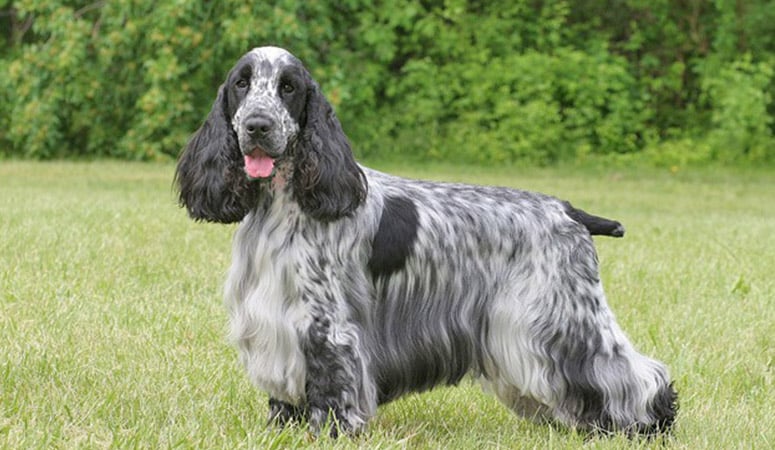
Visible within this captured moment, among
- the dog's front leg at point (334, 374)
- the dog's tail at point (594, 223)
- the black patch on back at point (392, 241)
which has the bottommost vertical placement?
the dog's front leg at point (334, 374)

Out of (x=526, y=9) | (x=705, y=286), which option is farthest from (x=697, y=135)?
(x=705, y=286)

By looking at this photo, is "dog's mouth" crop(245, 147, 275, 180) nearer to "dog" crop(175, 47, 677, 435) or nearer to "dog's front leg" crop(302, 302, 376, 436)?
"dog" crop(175, 47, 677, 435)

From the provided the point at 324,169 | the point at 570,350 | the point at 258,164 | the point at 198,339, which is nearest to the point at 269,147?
the point at 258,164

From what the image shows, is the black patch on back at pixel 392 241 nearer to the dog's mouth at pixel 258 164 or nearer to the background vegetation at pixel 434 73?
the dog's mouth at pixel 258 164

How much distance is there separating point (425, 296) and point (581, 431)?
806 millimetres

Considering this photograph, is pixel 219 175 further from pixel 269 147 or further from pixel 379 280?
pixel 379 280

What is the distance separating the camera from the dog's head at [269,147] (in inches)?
162

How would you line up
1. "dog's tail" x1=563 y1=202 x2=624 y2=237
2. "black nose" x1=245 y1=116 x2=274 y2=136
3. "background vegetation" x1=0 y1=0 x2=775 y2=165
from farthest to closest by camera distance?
"background vegetation" x1=0 y1=0 x2=775 y2=165, "dog's tail" x1=563 y1=202 x2=624 y2=237, "black nose" x1=245 y1=116 x2=274 y2=136

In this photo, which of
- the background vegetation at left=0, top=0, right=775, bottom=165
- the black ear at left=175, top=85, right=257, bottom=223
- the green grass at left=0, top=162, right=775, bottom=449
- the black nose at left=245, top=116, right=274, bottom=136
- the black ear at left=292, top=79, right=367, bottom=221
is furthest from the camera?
the background vegetation at left=0, top=0, right=775, bottom=165

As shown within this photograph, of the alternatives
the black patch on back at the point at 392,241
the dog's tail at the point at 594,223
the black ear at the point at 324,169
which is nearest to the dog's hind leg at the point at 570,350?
the dog's tail at the point at 594,223

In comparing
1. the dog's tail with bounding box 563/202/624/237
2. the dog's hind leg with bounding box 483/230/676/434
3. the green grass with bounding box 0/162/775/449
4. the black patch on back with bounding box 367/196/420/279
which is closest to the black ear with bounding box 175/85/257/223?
the black patch on back with bounding box 367/196/420/279

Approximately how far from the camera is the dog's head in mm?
4117

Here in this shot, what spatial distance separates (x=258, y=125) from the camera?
4.04 m

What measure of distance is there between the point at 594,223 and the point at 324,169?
1150mm
